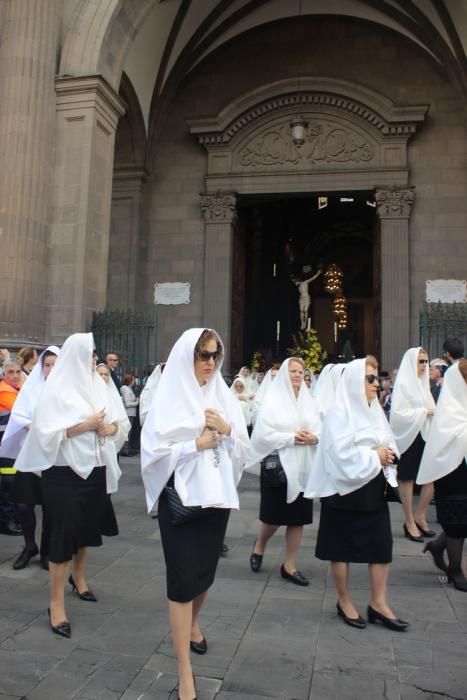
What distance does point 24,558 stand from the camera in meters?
5.47

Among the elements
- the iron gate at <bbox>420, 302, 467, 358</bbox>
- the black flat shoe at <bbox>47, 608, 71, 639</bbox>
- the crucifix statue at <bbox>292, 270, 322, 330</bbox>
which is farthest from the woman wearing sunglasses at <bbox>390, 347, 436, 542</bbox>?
the crucifix statue at <bbox>292, 270, 322, 330</bbox>

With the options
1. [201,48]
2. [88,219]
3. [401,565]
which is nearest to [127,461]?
[88,219]

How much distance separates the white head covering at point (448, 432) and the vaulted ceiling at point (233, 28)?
13.4 metres

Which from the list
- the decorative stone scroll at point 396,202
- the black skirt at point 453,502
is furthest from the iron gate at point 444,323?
the black skirt at point 453,502

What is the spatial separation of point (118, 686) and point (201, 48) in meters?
→ 17.5

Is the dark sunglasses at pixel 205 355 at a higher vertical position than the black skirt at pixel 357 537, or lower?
higher

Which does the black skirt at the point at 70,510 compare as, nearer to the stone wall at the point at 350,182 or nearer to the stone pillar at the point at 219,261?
the stone pillar at the point at 219,261

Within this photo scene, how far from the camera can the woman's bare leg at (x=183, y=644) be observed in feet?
10.1

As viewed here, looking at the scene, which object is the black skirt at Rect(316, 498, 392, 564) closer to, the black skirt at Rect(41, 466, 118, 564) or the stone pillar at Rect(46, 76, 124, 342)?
the black skirt at Rect(41, 466, 118, 564)

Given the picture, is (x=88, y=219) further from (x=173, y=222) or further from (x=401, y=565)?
(x=401, y=565)

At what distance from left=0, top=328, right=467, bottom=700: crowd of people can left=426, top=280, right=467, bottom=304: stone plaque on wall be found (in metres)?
9.71

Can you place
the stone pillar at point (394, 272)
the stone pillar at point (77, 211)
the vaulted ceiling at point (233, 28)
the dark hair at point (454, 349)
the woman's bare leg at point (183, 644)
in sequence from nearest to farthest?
the woman's bare leg at point (183, 644) < the dark hair at point (454, 349) < the stone pillar at point (77, 211) < the stone pillar at point (394, 272) < the vaulted ceiling at point (233, 28)

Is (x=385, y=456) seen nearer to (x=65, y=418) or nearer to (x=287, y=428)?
(x=287, y=428)

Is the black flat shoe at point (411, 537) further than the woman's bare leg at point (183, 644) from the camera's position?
Yes
